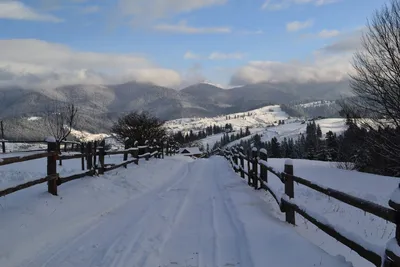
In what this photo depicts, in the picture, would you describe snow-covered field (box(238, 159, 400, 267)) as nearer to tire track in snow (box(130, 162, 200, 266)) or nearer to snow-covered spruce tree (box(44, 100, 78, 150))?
tire track in snow (box(130, 162, 200, 266))

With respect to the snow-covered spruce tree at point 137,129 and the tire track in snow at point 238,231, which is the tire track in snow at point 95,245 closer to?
the tire track in snow at point 238,231

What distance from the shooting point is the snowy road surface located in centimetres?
500

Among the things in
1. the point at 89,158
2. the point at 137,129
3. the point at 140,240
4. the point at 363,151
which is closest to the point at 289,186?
the point at 140,240

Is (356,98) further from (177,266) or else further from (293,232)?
(177,266)

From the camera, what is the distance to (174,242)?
5945mm

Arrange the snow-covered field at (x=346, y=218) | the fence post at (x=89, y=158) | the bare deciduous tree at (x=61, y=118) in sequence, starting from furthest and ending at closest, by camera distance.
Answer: the bare deciduous tree at (x=61, y=118) < the fence post at (x=89, y=158) < the snow-covered field at (x=346, y=218)

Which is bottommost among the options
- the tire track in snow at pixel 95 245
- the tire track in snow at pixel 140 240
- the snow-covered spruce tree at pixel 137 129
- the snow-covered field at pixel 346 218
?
the snow-covered field at pixel 346 218

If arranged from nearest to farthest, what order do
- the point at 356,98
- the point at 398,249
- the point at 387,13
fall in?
1. the point at 398,249
2. the point at 387,13
3. the point at 356,98

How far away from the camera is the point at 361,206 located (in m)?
4.02

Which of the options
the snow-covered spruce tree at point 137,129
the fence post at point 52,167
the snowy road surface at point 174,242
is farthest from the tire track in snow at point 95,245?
the snow-covered spruce tree at point 137,129

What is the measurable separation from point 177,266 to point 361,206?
7.96 ft

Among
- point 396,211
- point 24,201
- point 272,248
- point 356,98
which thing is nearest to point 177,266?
point 272,248

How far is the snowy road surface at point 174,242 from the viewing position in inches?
197

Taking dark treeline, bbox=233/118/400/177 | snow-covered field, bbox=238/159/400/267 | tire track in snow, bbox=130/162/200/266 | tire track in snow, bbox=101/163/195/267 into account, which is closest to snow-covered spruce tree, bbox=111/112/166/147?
dark treeline, bbox=233/118/400/177
